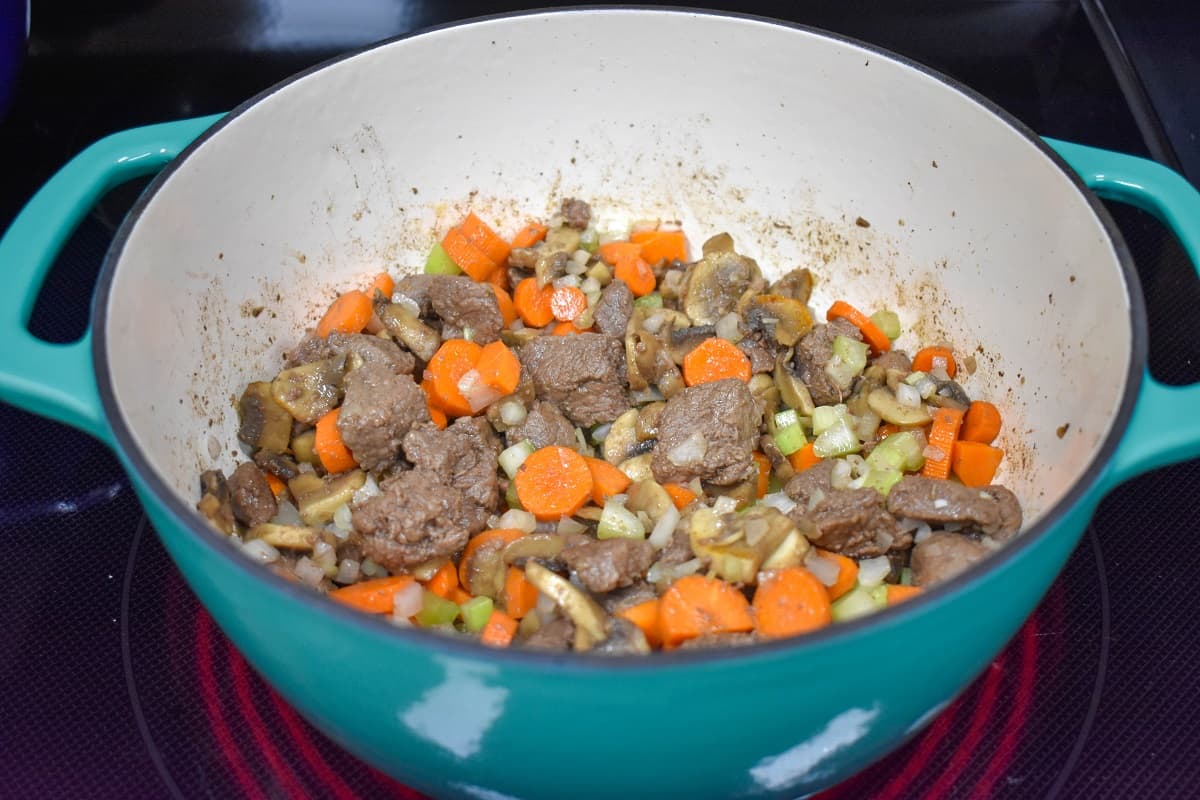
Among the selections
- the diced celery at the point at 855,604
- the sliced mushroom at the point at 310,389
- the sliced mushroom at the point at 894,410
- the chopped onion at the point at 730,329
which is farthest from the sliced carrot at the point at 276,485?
the sliced mushroom at the point at 894,410

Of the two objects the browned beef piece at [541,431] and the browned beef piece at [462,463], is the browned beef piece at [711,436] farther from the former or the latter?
the browned beef piece at [462,463]

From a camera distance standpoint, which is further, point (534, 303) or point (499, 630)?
point (534, 303)

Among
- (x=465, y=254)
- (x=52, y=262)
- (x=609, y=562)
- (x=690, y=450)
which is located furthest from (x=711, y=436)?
(x=52, y=262)

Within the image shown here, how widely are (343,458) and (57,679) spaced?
1.98 feet

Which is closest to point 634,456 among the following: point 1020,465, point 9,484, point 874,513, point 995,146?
point 874,513

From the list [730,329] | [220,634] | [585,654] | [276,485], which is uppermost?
[585,654]

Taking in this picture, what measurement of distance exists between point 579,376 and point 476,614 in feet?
1.85

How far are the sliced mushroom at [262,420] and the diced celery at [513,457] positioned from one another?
0.42 meters

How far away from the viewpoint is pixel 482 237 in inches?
92.5

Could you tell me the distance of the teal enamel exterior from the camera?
109 centimetres

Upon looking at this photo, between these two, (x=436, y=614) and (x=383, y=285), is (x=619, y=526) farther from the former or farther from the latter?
(x=383, y=285)

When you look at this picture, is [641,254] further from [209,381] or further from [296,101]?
[209,381]

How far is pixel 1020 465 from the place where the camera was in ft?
6.30

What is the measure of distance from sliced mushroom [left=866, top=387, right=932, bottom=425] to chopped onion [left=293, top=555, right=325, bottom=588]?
1.08 m
